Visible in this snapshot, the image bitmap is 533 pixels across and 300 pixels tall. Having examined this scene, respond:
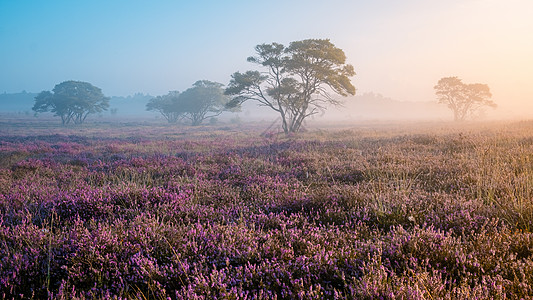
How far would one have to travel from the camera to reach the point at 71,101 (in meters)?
58.2

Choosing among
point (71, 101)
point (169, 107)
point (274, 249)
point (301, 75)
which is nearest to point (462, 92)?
point (301, 75)

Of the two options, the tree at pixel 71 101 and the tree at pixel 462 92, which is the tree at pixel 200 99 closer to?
the tree at pixel 71 101

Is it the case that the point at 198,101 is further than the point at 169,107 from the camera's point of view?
No

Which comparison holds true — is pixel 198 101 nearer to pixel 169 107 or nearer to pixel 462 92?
pixel 169 107

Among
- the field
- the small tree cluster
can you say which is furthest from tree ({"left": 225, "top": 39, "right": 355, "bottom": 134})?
the small tree cluster

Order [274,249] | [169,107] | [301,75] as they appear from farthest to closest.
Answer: [169,107] → [301,75] → [274,249]

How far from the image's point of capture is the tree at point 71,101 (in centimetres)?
5816

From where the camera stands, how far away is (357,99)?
626ft

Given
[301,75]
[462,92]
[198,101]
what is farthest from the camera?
[198,101]

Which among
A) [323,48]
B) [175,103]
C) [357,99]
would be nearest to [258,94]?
[323,48]

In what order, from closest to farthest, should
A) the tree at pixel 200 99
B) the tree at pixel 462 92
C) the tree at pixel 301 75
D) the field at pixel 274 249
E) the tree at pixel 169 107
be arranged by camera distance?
the field at pixel 274 249, the tree at pixel 301 75, the tree at pixel 462 92, the tree at pixel 200 99, the tree at pixel 169 107

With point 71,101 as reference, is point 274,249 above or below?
below

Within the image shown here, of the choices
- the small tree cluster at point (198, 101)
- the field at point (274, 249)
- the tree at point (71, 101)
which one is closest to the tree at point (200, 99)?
the small tree cluster at point (198, 101)

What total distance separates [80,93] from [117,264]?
79.2 m
